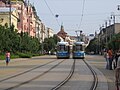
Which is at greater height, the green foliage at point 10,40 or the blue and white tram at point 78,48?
the green foliage at point 10,40

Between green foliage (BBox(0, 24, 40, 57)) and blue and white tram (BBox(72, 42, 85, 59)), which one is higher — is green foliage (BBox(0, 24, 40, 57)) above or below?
above

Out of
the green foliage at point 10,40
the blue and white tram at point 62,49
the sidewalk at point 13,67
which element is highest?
the green foliage at point 10,40

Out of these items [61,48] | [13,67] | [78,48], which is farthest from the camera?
[61,48]

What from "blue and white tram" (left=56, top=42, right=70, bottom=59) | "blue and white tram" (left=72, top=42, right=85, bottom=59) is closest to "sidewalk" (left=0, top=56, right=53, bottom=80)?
"blue and white tram" (left=56, top=42, right=70, bottom=59)

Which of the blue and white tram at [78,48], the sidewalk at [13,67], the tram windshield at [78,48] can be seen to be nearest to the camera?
the sidewalk at [13,67]

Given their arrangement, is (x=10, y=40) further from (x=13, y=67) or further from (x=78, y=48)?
(x=13, y=67)

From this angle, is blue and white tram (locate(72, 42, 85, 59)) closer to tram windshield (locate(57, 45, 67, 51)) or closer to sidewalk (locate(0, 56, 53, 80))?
tram windshield (locate(57, 45, 67, 51))

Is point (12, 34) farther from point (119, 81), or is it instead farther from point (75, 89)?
point (119, 81)

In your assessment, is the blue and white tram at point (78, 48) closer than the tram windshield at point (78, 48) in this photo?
Yes

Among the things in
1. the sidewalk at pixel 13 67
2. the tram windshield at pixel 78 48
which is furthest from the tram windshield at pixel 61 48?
the sidewalk at pixel 13 67

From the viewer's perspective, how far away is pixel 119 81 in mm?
12461

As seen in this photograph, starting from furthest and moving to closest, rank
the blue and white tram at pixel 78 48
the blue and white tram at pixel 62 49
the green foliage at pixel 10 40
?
the green foliage at pixel 10 40 → the blue and white tram at pixel 62 49 → the blue and white tram at pixel 78 48

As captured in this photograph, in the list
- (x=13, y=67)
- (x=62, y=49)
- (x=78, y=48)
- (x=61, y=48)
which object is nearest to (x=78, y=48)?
(x=78, y=48)

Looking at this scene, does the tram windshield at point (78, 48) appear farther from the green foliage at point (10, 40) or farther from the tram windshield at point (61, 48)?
the green foliage at point (10, 40)
